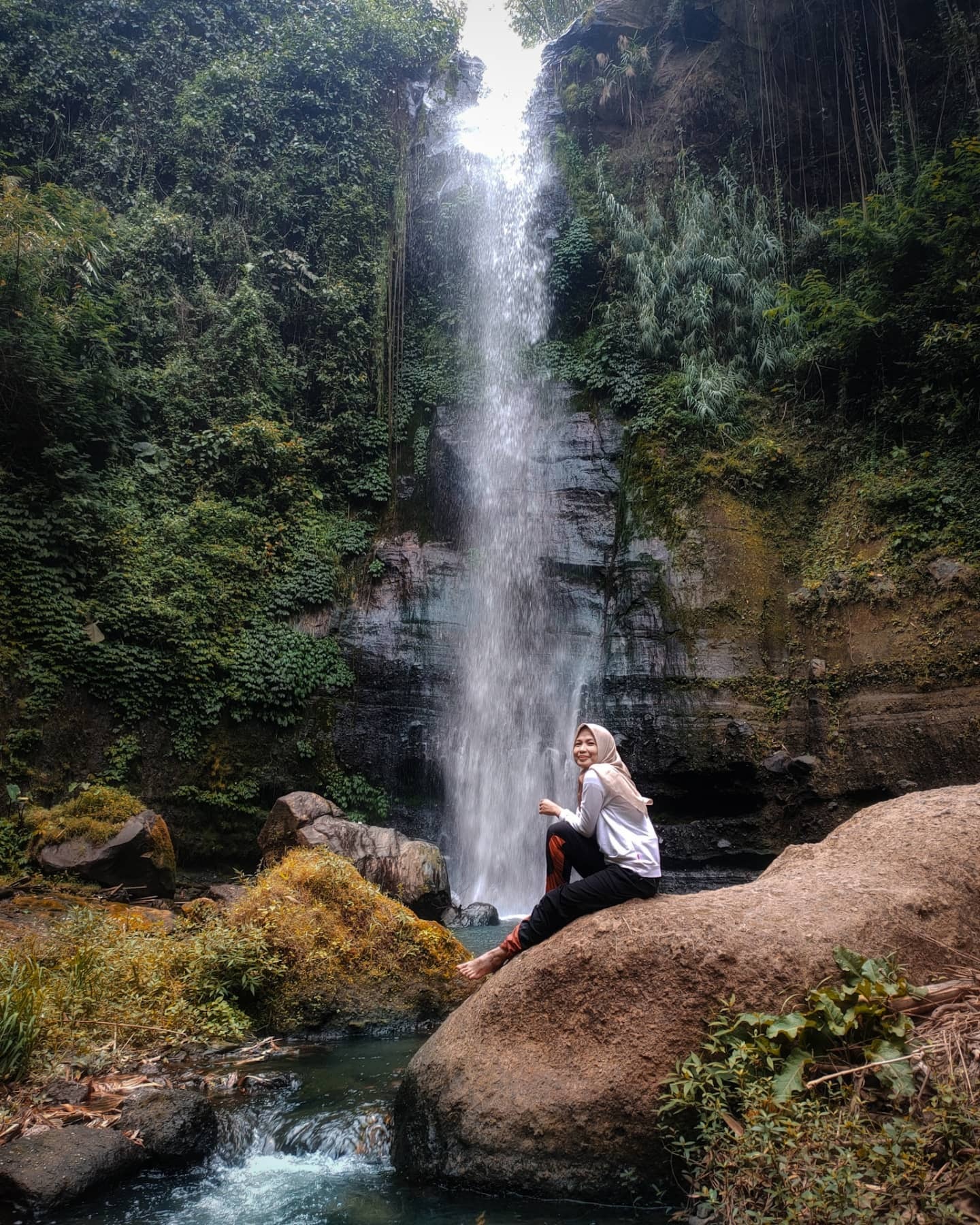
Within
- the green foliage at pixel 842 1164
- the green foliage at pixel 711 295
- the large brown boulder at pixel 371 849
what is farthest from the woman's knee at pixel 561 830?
the green foliage at pixel 711 295

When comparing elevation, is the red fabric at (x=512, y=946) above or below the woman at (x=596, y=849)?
below

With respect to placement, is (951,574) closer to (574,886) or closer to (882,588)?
(882,588)

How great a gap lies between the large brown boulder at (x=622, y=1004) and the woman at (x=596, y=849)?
0.46 feet

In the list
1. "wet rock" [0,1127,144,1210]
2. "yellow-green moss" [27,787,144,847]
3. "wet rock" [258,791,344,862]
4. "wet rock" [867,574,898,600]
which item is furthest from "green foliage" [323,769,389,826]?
"wet rock" [0,1127,144,1210]

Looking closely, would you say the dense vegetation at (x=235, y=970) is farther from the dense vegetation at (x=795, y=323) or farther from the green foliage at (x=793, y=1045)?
the dense vegetation at (x=795, y=323)

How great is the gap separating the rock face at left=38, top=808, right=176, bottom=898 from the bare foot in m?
6.49

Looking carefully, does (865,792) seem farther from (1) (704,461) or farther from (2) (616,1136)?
(2) (616,1136)

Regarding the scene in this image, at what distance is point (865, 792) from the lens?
10.8 metres

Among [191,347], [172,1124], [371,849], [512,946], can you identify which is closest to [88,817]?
[371,849]

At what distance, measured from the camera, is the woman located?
429 centimetres

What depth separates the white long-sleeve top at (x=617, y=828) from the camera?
4.30 metres

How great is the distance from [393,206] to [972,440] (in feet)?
49.1

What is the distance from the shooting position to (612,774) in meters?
4.37

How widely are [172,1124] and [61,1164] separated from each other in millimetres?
631
